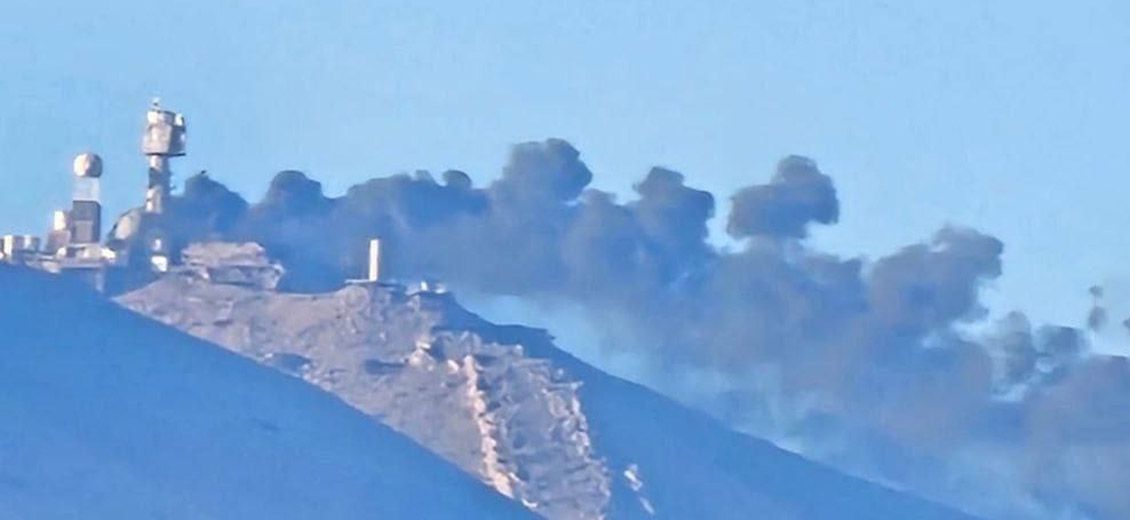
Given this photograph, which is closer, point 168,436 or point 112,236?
point 168,436

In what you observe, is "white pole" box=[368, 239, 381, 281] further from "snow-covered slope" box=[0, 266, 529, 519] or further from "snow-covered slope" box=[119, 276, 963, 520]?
"snow-covered slope" box=[0, 266, 529, 519]

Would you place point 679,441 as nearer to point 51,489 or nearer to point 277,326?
point 277,326

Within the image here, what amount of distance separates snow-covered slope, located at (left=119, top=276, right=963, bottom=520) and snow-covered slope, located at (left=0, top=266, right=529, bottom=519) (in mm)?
26483

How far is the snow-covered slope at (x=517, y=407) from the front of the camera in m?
157

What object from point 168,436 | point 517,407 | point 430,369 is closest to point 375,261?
point 430,369

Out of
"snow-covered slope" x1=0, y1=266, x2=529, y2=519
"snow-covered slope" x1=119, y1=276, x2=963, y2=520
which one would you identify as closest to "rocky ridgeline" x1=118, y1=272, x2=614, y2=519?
"snow-covered slope" x1=119, y1=276, x2=963, y2=520

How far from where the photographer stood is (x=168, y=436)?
105062mm

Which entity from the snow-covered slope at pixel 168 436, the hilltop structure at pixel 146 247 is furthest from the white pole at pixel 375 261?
the snow-covered slope at pixel 168 436

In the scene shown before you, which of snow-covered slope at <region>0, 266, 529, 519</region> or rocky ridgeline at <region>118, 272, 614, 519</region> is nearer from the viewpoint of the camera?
snow-covered slope at <region>0, 266, 529, 519</region>

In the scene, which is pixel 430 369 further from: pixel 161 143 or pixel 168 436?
pixel 168 436

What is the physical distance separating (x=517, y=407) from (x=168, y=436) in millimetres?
53320

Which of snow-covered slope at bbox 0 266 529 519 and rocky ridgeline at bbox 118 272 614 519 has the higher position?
rocky ridgeline at bbox 118 272 614 519

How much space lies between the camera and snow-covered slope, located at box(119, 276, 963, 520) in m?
157

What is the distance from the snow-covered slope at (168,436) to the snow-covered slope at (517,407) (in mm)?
26483
